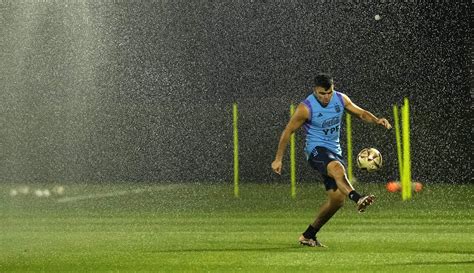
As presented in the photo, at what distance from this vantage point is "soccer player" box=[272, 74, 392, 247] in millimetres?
14242

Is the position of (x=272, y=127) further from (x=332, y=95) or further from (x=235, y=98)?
(x=332, y=95)

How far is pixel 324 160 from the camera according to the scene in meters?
14.3

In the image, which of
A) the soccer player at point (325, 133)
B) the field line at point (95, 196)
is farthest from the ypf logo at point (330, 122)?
the field line at point (95, 196)

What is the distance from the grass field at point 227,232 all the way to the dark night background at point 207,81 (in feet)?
7.39

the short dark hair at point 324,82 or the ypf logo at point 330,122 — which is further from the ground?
the short dark hair at point 324,82

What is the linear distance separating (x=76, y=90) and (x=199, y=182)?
5522 mm

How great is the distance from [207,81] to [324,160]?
63.7ft

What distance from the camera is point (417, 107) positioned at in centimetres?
2994

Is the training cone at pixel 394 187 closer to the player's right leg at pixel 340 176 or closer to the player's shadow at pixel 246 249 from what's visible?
the player's shadow at pixel 246 249

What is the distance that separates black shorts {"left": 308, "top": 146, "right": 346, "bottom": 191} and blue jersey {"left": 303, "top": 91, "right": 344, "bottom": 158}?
0.07 meters

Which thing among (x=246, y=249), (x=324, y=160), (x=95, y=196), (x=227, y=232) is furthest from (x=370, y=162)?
(x=95, y=196)

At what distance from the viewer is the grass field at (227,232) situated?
12.8 meters

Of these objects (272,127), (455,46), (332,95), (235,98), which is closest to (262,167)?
(272,127)

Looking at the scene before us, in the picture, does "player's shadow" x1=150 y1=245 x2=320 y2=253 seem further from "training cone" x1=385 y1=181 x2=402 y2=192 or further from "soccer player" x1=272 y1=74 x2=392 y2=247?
"training cone" x1=385 y1=181 x2=402 y2=192
